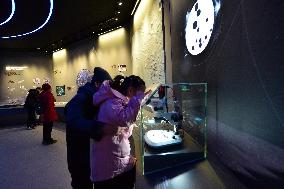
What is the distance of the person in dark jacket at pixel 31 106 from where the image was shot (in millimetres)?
7781

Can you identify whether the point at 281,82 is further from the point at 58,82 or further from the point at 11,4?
the point at 58,82

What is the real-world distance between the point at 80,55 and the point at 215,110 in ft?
29.9

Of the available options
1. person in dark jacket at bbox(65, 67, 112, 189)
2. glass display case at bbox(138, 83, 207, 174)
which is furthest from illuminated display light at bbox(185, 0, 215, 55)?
person in dark jacket at bbox(65, 67, 112, 189)

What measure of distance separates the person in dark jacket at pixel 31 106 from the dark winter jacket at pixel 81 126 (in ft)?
20.9

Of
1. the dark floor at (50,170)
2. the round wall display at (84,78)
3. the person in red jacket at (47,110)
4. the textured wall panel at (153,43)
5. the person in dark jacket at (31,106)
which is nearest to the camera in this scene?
the dark floor at (50,170)

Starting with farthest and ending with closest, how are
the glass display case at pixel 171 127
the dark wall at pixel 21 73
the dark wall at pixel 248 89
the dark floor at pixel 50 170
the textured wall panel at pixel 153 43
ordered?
1. the dark wall at pixel 21 73
2. the textured wall panel at pixel 153 43
3. the glass display case at pixel 171 127
4. the dark floor at pixel 50 170
5. the dark wall at pixel 248 89

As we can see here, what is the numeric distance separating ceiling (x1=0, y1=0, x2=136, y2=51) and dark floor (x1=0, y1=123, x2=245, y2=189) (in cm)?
328

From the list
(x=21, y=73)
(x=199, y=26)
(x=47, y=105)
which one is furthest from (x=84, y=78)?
(x=21, y=73)

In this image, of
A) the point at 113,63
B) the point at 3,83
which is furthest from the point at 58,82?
the point at 113,63

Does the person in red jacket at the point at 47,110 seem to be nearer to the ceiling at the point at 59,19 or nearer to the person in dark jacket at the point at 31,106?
the ceiling at the point at 59,19

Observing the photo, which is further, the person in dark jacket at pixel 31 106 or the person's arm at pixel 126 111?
the person in dark jacket at pixel 31 106

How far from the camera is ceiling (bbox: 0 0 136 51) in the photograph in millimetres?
5887

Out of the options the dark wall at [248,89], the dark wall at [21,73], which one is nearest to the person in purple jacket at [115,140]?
the dark wall at [248,89]

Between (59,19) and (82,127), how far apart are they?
21.1ft
